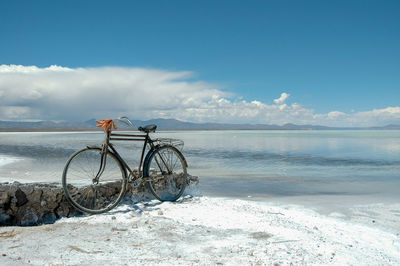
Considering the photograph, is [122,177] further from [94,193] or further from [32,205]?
[32,205]

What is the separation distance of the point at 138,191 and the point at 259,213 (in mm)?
2164

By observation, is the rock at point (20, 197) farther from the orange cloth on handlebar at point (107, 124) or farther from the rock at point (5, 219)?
the orange cloth on handlebar at point (107, 124)

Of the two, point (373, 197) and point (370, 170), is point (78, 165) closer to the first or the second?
point (373, 197)

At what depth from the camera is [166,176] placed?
19.0ft

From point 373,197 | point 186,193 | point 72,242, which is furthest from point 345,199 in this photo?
point 72,242

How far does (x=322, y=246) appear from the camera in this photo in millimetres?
3475

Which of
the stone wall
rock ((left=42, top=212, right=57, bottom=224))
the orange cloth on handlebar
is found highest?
the orange cloth on handlebar

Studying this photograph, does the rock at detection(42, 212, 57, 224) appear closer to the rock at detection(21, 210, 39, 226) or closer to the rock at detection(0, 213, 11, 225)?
the rock at detection(21, 210, 39, 226)

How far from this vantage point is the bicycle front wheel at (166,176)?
5.66 m

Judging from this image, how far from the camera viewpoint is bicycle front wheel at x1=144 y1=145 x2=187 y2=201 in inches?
223

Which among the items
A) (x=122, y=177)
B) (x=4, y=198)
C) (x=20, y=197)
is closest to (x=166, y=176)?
(x=122, y=177)

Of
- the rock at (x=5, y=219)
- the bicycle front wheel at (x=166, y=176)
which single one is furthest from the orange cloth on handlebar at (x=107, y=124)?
the rock at (x=5, y=219)

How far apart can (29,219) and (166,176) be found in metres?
2.29

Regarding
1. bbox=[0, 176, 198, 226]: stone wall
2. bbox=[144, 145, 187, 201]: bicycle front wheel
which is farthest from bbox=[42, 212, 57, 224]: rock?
bbox=[144, 145, 187, 201]: bicycle front wheel
